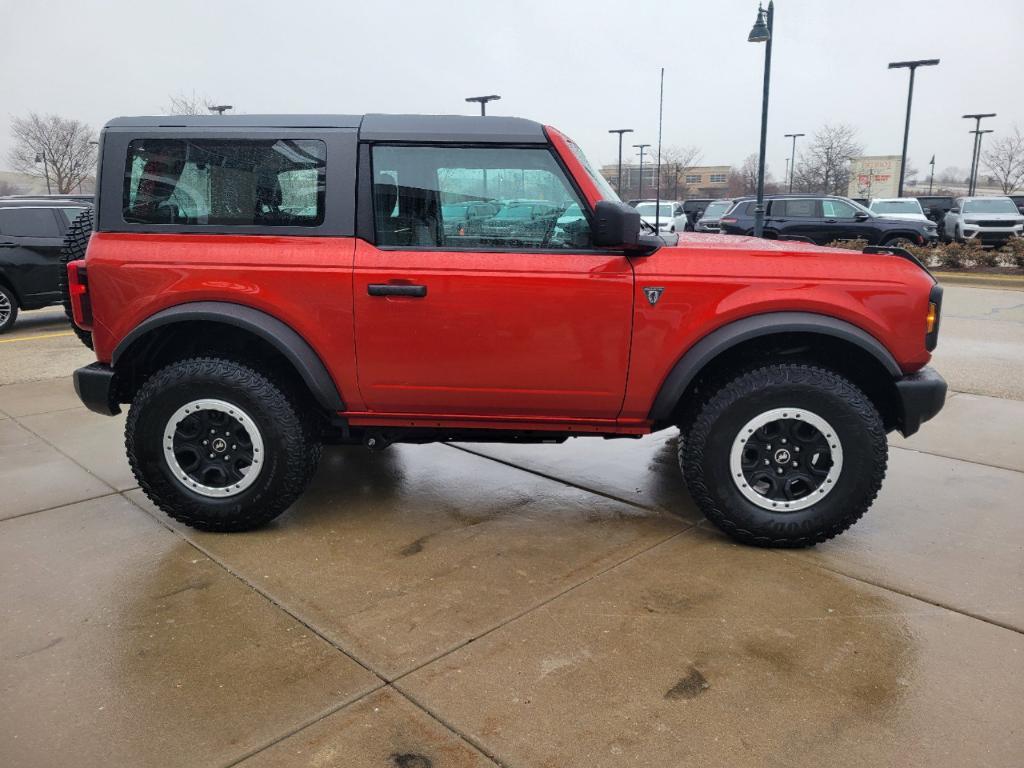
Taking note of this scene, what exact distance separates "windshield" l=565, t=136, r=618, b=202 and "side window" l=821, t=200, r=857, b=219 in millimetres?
16655

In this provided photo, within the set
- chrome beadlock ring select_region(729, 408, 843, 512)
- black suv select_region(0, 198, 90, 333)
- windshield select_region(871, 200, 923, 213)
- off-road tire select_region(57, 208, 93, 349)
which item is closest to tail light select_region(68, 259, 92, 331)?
off-road tire select_region(57, 208, 93, 349)

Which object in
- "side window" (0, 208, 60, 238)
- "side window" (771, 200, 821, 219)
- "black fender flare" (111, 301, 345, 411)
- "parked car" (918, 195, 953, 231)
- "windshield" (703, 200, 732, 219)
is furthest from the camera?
"parked car" (918, 195, 953, 231)

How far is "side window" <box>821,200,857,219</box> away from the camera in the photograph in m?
18.3

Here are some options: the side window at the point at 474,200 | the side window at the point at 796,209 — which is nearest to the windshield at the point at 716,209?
the side window at the point at 796,209

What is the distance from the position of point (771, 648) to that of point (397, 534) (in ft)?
5.77

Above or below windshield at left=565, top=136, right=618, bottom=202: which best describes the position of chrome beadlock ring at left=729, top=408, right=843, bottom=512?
below

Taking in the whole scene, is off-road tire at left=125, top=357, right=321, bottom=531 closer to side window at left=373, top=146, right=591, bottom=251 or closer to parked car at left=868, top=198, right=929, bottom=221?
side window at left=373, top=146, right=591, bottom=251

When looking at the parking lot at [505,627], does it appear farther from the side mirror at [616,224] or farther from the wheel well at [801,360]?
the side mirror at [616,224]

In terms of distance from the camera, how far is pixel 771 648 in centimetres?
270

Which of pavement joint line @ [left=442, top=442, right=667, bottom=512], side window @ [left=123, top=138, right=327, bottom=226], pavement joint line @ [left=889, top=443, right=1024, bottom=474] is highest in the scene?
side window @ [left=123, top=138, right=327, bottom=226]

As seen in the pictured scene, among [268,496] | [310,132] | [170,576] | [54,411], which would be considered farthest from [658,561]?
[54,411]

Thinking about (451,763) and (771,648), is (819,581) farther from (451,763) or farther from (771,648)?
(451,763)

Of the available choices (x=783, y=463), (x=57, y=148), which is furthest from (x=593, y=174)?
(x=57, y=148)

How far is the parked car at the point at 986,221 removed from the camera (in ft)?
71.1
